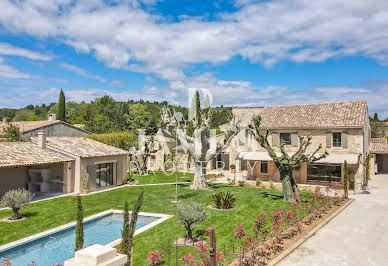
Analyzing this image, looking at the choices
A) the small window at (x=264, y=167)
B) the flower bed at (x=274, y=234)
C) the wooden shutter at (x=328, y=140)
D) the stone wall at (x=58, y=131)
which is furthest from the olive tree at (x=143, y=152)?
the flower bed at (x=274, y=234)

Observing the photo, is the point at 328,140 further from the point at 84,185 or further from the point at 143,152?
the point at 84,185

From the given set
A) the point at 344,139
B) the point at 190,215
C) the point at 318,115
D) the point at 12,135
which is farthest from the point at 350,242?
the point at 12,135

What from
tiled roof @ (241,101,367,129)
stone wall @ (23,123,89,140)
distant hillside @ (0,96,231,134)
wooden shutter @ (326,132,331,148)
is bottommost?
wooden shutter @ (326,132,331,148)

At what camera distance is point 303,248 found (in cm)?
1431

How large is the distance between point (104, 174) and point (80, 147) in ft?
12.6

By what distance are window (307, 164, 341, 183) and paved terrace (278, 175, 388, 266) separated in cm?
1001

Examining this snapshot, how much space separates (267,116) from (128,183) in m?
19.1

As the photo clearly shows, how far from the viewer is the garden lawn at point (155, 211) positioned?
1513cm

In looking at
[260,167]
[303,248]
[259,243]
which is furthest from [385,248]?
[260,167]

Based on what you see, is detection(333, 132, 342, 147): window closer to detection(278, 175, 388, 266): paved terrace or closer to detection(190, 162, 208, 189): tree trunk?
detection(278, 175, 388, 266): paved terrace

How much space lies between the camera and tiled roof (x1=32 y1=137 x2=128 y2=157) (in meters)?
28.4

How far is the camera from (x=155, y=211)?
821 inches

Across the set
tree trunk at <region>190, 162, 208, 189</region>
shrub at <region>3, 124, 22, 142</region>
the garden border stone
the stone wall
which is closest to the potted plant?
tree trunk at <region>190, 162, 208, 189</region>

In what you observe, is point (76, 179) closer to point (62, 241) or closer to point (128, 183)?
point (128, 183)
